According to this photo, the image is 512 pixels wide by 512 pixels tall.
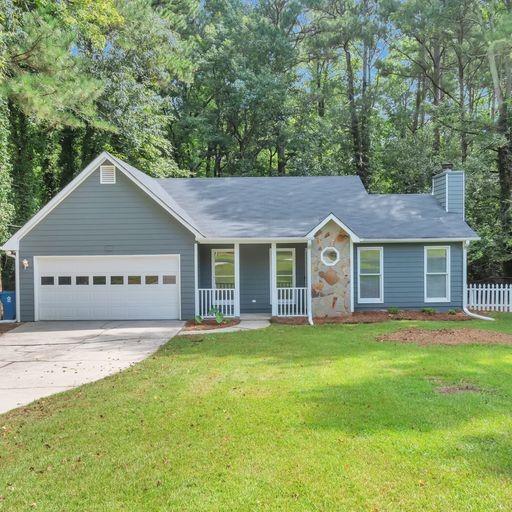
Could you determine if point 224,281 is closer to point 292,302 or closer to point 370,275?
point 292,302

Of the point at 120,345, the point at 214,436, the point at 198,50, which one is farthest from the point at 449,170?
the point at 198,50

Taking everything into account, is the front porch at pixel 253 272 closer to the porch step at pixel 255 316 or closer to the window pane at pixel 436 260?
the porch step at pixel 255 316

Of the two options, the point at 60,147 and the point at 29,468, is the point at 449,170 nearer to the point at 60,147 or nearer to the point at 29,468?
the point at 29,468

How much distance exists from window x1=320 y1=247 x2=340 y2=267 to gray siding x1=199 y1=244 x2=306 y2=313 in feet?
7.54

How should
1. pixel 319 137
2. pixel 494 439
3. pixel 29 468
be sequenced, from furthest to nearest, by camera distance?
pixel 319 137 → pixel 494 439 → pixel 29 468

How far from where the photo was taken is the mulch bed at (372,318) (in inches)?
521

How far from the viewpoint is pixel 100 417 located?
5414 mm

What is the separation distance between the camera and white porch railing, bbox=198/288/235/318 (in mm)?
14375

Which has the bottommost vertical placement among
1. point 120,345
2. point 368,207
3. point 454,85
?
point 120,345

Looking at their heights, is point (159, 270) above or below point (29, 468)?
above

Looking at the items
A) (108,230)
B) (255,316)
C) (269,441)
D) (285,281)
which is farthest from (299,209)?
A: (269,441)

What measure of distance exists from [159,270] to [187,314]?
1.68m

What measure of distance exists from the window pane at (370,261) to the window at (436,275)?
166 centimetres

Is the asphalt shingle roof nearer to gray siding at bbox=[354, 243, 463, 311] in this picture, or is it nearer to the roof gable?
gray siding at bbox=[354, 243, 463, 311]
